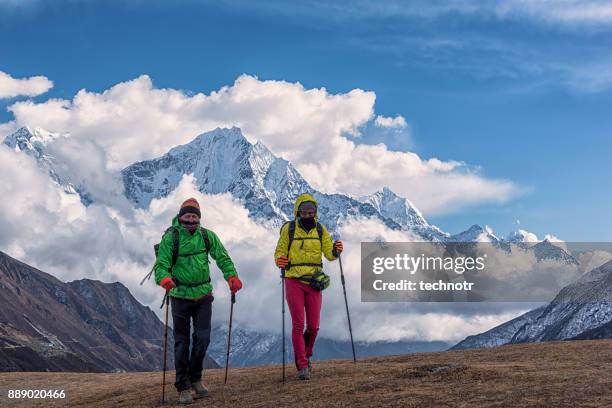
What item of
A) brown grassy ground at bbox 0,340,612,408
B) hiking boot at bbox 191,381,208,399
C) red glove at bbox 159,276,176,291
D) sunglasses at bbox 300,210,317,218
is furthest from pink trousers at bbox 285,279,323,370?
red glove at bbox 159,276,176,291

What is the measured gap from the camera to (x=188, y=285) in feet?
55.0

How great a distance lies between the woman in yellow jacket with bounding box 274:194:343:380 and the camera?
Result: 17.9 meters

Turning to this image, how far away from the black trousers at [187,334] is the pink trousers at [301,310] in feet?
6.70

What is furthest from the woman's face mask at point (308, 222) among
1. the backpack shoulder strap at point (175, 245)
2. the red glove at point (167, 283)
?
the red glove at point (167, 283)

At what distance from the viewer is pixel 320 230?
1855 centimetres

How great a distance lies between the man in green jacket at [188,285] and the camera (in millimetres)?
16703

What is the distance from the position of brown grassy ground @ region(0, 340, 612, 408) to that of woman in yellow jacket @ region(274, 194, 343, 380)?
101 cm

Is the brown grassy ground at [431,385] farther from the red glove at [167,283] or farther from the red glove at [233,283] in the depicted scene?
the red glove at [167,283]

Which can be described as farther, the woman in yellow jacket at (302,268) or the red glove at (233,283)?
the woman in yellow jacket at (302,268)

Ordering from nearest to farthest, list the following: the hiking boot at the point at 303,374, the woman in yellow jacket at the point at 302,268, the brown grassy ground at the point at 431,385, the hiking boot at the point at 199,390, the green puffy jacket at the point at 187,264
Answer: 1. the brown grassy ground at the point at 431,385
2. the green puffy jacket at the point at 187,264
3. the hiking boot at the point at 199,390
4. the hiking boot at the point at 303,374
5. the woman in yellow jacket at the point at 302,268

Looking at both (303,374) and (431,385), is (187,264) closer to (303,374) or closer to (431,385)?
(303,374)

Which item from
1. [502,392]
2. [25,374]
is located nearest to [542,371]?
[502,392]

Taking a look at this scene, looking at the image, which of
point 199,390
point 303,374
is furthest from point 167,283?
point 303,374

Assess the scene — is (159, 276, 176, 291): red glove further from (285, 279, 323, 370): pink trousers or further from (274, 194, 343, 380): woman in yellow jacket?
(285, 279, 323, 370): pink trousers
